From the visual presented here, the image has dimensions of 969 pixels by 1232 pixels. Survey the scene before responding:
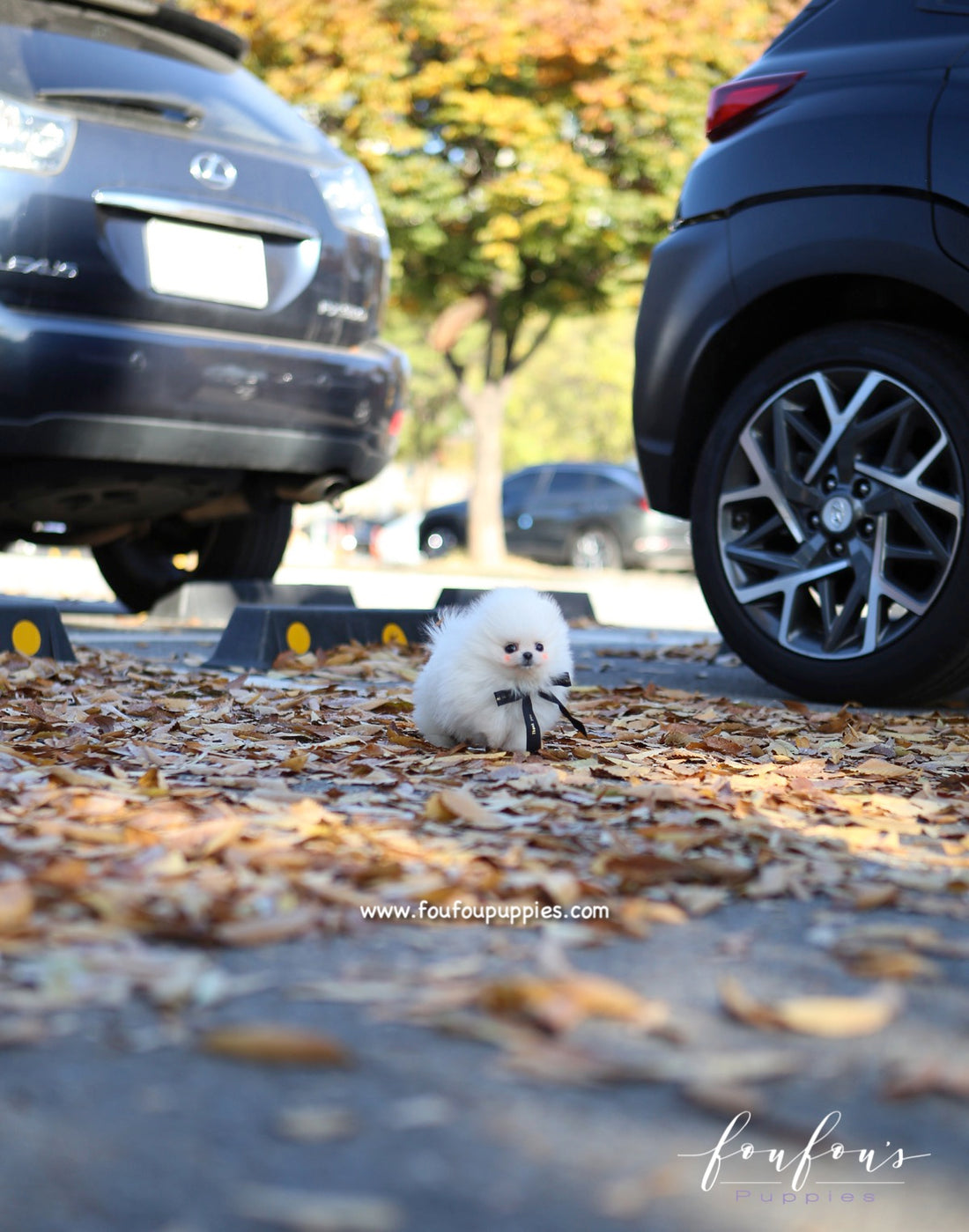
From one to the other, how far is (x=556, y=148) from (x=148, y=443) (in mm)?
13735

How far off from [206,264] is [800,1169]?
4542 millimetres

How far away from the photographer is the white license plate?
5379 millimetres

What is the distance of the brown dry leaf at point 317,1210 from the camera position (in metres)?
1.32

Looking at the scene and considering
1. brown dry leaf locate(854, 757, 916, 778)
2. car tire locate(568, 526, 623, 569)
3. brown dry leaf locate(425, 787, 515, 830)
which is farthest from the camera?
car tire locate(568, 526, 623, 569)

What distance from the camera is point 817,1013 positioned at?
1.82m

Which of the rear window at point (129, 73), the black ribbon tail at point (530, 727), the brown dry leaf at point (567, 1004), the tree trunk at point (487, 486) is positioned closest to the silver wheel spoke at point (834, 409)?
the black ribbon tail at point (530, 727)

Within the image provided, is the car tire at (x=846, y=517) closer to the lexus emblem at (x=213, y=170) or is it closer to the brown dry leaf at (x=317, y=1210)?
the lexus emblem at (x=213, y=170)

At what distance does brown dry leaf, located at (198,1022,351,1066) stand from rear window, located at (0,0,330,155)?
4201 mm

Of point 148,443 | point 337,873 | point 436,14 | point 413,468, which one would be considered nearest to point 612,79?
point 436,14

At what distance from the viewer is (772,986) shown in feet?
6.36

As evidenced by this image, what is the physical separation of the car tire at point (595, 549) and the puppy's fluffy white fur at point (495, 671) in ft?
58.3

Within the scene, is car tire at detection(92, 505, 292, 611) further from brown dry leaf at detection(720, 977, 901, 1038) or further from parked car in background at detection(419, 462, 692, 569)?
parked car in background at detection(419, 462, 692, 569)

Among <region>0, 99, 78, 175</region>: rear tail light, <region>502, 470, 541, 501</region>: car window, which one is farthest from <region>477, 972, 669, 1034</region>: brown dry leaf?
<region>502, 470, 541, 501</region>: car window

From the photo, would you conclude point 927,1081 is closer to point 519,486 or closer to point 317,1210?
point 317,1210
